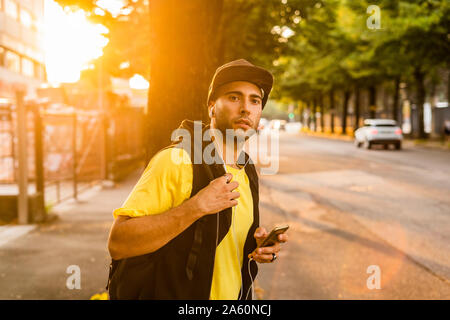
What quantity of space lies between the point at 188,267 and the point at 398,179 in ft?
41.9

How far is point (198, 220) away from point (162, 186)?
19 cm

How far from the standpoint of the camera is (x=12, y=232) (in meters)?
7.50

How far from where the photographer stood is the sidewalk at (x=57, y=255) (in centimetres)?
491

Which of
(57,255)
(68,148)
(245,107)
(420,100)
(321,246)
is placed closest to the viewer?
(245,107)

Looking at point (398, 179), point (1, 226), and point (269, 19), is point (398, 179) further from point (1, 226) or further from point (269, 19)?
point (1, 226)

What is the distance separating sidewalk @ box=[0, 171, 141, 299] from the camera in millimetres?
4906

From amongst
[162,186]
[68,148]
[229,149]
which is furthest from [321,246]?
[68,148]

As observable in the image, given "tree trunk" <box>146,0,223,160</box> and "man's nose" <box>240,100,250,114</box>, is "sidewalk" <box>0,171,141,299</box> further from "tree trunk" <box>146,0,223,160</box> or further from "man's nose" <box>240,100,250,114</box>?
"man's nose" <box>240,100,250,114</box>

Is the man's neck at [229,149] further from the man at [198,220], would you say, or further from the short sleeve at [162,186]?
the short sleeve at [162,186]

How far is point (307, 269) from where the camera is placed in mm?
5684

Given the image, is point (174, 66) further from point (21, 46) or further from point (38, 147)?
point (21, 46)

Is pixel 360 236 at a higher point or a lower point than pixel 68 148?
lower

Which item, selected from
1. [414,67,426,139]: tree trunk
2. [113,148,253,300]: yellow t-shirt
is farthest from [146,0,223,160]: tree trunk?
[414,67,426,139]: tree trunk
